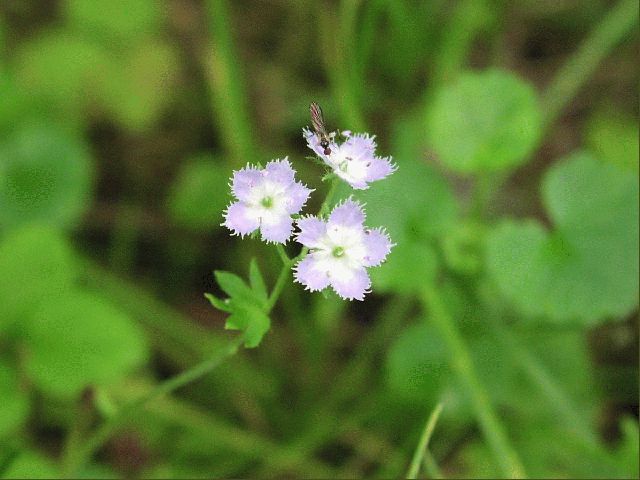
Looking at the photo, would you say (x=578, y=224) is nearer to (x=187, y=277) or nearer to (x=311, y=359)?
(x=311, y=359)

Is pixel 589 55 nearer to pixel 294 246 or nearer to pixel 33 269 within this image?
pixel 294 246

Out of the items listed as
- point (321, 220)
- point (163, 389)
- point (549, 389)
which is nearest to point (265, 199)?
point (321, 220)

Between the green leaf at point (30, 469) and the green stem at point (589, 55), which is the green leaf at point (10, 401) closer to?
the green leaf at point (30, 469)

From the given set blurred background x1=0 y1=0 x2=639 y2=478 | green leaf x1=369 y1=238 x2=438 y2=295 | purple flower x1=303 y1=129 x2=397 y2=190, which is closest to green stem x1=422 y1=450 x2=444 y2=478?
blurred background x1=0 y1=0 x2=639 y2=478

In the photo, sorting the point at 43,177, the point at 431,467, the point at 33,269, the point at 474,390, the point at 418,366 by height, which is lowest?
the point at 431,467

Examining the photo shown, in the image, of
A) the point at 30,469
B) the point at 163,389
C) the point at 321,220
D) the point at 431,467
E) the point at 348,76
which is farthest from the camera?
the point at 348,76

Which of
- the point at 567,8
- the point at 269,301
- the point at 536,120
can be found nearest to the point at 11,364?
the point at 269,301
